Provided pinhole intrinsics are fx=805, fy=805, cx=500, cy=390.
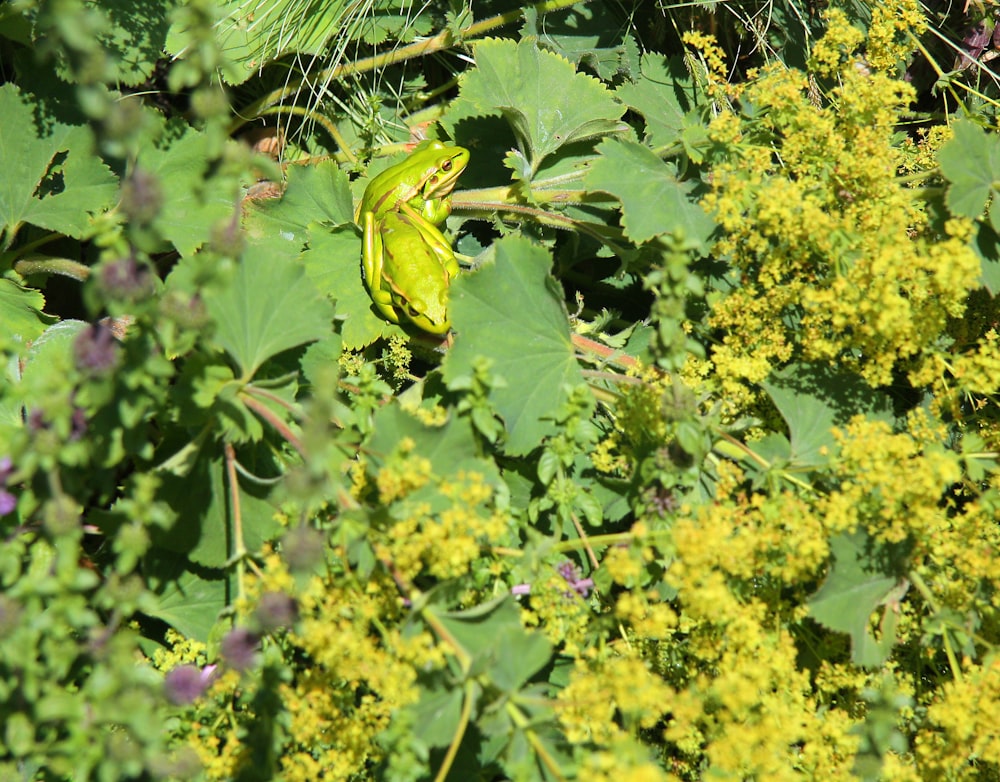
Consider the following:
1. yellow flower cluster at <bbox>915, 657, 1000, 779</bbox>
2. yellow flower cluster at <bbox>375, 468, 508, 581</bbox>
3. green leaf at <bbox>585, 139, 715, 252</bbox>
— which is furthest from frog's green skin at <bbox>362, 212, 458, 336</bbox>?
yellow flower cluster at <bbox>915, 657, 1000, 779</bbox>

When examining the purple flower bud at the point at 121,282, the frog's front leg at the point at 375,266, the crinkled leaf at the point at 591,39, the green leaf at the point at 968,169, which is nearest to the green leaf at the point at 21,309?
the frog's front leg at the point at 375,266

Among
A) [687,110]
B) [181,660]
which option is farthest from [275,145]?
[181,660]

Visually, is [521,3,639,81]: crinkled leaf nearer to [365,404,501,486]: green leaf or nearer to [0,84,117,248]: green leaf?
[0,84,117,248]: green leaf

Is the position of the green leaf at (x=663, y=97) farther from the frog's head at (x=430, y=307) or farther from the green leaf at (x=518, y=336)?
the frog's head at (x=430, y=307)

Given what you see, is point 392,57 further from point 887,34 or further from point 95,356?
point 95,356

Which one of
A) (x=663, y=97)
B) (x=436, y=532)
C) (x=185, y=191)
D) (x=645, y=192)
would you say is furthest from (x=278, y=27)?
(x=436, y=532)
